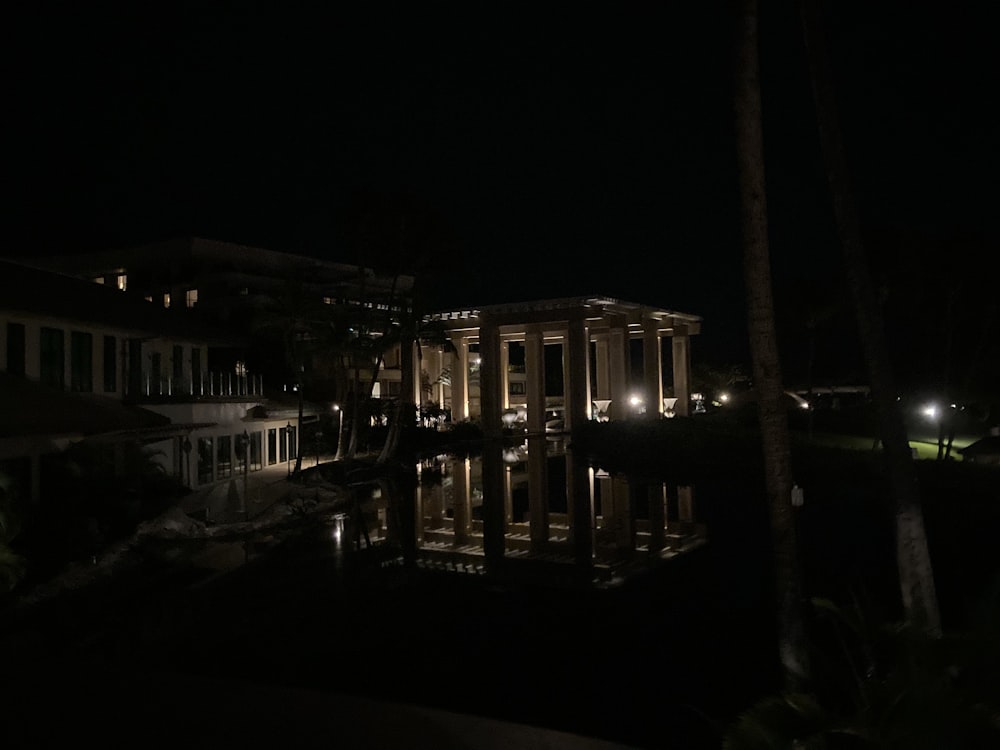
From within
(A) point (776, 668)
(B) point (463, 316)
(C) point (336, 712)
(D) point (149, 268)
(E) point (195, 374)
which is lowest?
(A) point (776, 668)

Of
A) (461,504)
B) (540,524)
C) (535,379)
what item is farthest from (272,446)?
(535,379)

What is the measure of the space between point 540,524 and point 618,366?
30114 millimetres

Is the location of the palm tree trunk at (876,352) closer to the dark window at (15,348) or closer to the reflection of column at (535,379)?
the dark window at (15,348)

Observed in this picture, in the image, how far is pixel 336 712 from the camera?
17.5 ft

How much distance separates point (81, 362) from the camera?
18156 millimetres

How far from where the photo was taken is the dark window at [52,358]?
55.2 feet

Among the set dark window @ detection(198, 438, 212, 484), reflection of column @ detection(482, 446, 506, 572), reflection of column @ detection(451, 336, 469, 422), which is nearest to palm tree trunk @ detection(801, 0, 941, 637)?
reflection of column @ detection(482, 446, 506, 572)

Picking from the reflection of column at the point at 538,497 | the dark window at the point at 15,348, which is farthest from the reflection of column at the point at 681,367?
the dark window at the point at 15,348

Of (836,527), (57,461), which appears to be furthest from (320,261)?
(836,527)

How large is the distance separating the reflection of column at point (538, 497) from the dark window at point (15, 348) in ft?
40.3

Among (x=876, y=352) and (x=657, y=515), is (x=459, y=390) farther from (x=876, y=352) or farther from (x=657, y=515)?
(x=876, y=352)

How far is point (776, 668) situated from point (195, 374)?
20.4 metres

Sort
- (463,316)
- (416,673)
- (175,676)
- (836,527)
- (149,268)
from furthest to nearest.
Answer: (463,316), (149,268), (836,527), (416,673), (175,676)

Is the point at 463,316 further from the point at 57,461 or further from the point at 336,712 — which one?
the point at 336,712
